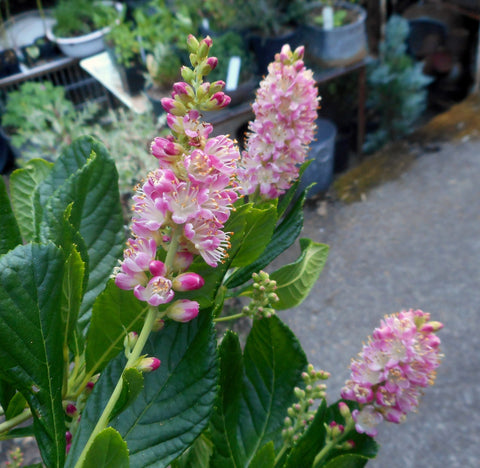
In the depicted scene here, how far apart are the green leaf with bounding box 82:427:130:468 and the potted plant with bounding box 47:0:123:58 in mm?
3551

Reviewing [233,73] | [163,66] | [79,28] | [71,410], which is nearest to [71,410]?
[71,410]

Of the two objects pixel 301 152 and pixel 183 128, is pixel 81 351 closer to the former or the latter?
pixel 183 128

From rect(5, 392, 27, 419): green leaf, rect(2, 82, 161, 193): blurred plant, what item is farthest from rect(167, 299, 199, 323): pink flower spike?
rect(2, 82, 161, 193): blurred plant

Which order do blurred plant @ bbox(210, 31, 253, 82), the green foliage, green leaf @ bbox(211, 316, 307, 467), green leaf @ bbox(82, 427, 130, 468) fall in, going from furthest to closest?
the green foliage < blurred plant @ bbox(210, 31, 253, 82) < green leaf @ bbox(211, 316, 307, 467) < green leaf @ bbox(82, 427, 130, 468)

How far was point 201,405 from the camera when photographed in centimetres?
49

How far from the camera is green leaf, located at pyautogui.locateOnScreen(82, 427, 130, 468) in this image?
0.39 metres

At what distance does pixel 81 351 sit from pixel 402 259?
2.45m

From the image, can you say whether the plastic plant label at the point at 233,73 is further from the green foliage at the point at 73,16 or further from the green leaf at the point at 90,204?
the green leaf at the point at 90,204

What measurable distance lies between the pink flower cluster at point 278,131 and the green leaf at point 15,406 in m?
0.37

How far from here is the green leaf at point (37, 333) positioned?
0.43 metres

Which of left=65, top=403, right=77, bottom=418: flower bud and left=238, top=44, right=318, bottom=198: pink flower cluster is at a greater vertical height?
left=238, top=44, right=318, bottom=198: pink flower cluster

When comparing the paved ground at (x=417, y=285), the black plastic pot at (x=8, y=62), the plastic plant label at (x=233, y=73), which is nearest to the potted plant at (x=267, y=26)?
the plastic plant label at (x=233, y=73)

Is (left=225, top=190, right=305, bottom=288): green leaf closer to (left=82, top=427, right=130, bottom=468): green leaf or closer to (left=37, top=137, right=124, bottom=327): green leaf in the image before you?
(left=37, top=137, right=124, bottom=327): green leaf

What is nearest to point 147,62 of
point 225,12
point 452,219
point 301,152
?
point 225,12
